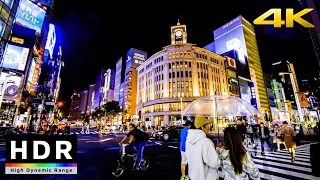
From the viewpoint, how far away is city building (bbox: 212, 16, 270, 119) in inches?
3378

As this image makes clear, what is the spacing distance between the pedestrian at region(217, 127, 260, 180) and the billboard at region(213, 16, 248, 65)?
305 feet

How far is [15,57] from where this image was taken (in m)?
28.0

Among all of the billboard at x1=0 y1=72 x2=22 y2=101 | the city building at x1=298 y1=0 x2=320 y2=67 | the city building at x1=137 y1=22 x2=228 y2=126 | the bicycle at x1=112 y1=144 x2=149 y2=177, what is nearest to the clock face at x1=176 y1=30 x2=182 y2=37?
the city building at x1=137 y1=22 x2=228 y2=126

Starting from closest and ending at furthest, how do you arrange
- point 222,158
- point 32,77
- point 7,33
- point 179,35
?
point 222,158 < point 7,33 < point 32,77 < point 179,35

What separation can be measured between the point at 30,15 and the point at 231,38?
97.4 m

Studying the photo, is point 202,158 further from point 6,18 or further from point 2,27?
point 6,18

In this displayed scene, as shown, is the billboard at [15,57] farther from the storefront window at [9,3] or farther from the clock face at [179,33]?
the clock face at [179,33]

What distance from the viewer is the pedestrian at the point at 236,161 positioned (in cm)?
246

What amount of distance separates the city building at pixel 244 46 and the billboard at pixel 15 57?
3322 inches

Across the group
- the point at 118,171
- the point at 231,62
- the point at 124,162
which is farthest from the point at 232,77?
the point at 118,171

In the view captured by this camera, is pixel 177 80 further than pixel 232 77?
No

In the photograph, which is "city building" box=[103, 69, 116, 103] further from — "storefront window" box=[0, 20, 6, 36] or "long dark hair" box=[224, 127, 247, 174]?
"long dark hair" box=[224, 127, 247, 174]

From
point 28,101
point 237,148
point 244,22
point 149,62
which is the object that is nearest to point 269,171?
point 237,148

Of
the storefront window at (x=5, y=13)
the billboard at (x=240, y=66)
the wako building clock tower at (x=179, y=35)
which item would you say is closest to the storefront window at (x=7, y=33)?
the storefront window at (x=5, y=13)
